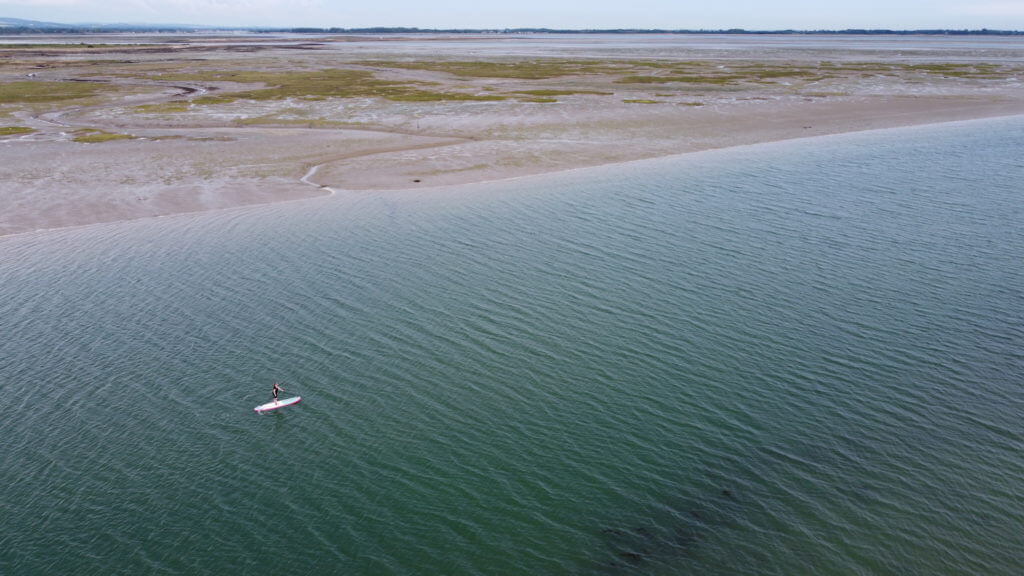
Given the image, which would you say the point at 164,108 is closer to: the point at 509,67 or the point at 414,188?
the point at 414,188

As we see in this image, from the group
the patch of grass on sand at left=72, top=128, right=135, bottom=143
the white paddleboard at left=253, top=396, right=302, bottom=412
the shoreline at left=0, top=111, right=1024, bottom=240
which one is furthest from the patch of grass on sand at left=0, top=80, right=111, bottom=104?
the white paddleboard at left=253, top=396, right=302, bottom=412

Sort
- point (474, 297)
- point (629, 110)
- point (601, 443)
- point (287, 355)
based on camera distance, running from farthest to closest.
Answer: point (629, 110) → point (474, 297) → point (287, 355) → point (601, 443)

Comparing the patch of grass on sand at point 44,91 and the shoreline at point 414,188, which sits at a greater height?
the shoreline at point 414,188

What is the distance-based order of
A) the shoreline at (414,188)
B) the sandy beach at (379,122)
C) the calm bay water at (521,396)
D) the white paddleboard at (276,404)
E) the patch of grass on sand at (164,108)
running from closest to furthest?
the calm bay water at (521,396), the white paddleboard at (276,404), the shoreline at (414,188), the sandy beach at (379,122), the patch of grass on sand at (164,108)

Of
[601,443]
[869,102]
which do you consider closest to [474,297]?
[601,443]

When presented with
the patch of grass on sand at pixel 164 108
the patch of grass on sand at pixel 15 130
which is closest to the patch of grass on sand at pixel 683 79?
the patch of grass on sand at pixel 164 108

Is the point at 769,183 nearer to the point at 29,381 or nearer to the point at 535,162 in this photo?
the point at 535,162

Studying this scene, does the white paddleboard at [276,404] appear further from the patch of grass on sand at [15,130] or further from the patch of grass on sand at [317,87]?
the patch of grass on sand at [317,87]

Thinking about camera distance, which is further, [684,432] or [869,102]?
[869,102]
